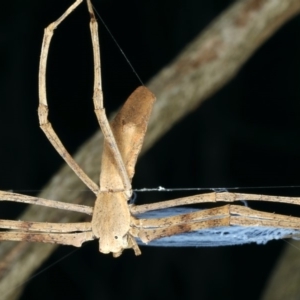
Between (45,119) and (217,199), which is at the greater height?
(45,119)

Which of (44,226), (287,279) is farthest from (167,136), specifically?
(44,226)

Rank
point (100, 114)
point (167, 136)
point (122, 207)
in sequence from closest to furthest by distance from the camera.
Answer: point (100, 114) → point (122, 207) → point (167, 136)

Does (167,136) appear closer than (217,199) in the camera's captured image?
No

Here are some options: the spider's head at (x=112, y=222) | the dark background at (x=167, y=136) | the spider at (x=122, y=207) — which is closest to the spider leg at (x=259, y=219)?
the spider at (x=122, y=207)

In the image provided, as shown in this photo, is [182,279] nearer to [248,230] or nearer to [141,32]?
[141,32]

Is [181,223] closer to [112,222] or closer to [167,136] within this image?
[112,222]

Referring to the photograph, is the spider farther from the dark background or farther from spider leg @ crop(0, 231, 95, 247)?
the dark background

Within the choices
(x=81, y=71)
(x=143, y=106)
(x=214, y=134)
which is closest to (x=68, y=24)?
(x=81, y=71)
